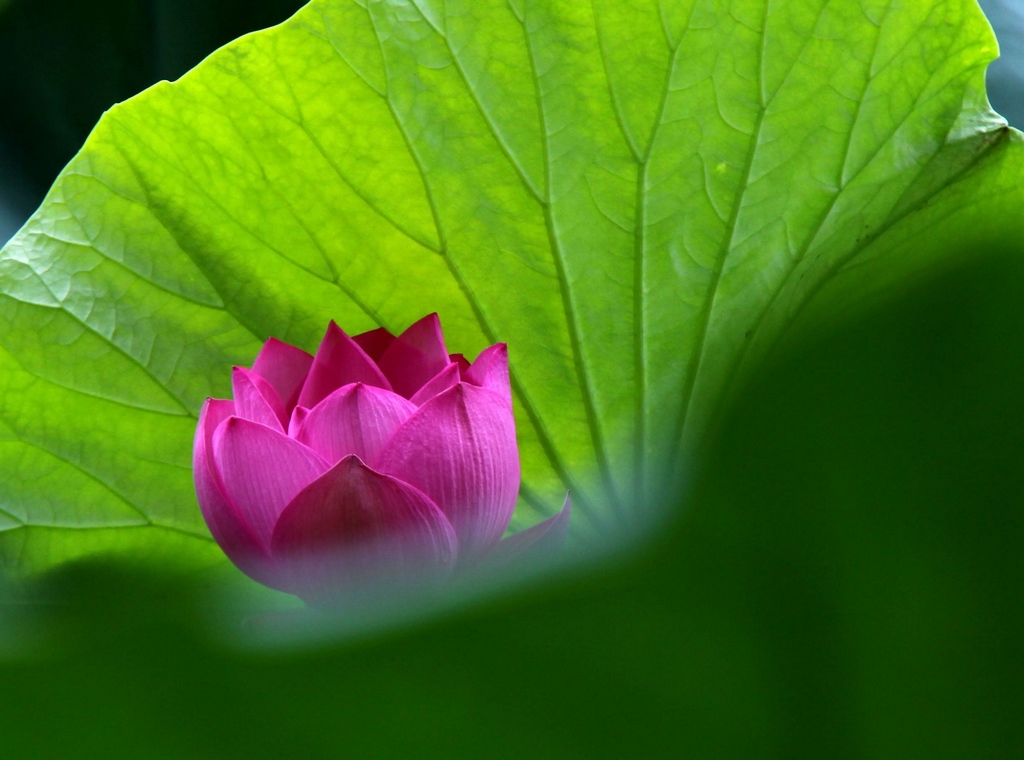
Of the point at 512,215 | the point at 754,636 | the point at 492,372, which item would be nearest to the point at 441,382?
the point at 492,372

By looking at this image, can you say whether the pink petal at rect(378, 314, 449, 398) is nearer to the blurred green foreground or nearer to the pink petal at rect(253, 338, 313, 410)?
the pink petal at rect(253, 338, 313, 410)

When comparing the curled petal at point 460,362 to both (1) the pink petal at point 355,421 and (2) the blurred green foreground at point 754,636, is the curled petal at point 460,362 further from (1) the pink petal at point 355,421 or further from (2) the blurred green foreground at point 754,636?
(2) the blurred green foreground at point 754,636

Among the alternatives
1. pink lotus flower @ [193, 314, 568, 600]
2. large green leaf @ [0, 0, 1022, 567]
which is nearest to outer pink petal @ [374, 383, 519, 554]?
pink lotus flower @ [193, 314, 568, 600]

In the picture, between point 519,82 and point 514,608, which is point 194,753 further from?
point 519,82

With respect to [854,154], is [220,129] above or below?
above

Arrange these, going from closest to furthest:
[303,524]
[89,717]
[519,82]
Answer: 1. [89,717]
2. [303,524]
3. [519,82]

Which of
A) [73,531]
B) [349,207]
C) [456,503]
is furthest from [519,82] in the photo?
[73,531]

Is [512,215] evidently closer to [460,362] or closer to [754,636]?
[460,362]

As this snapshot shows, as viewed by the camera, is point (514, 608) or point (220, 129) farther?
point (220, 129)
